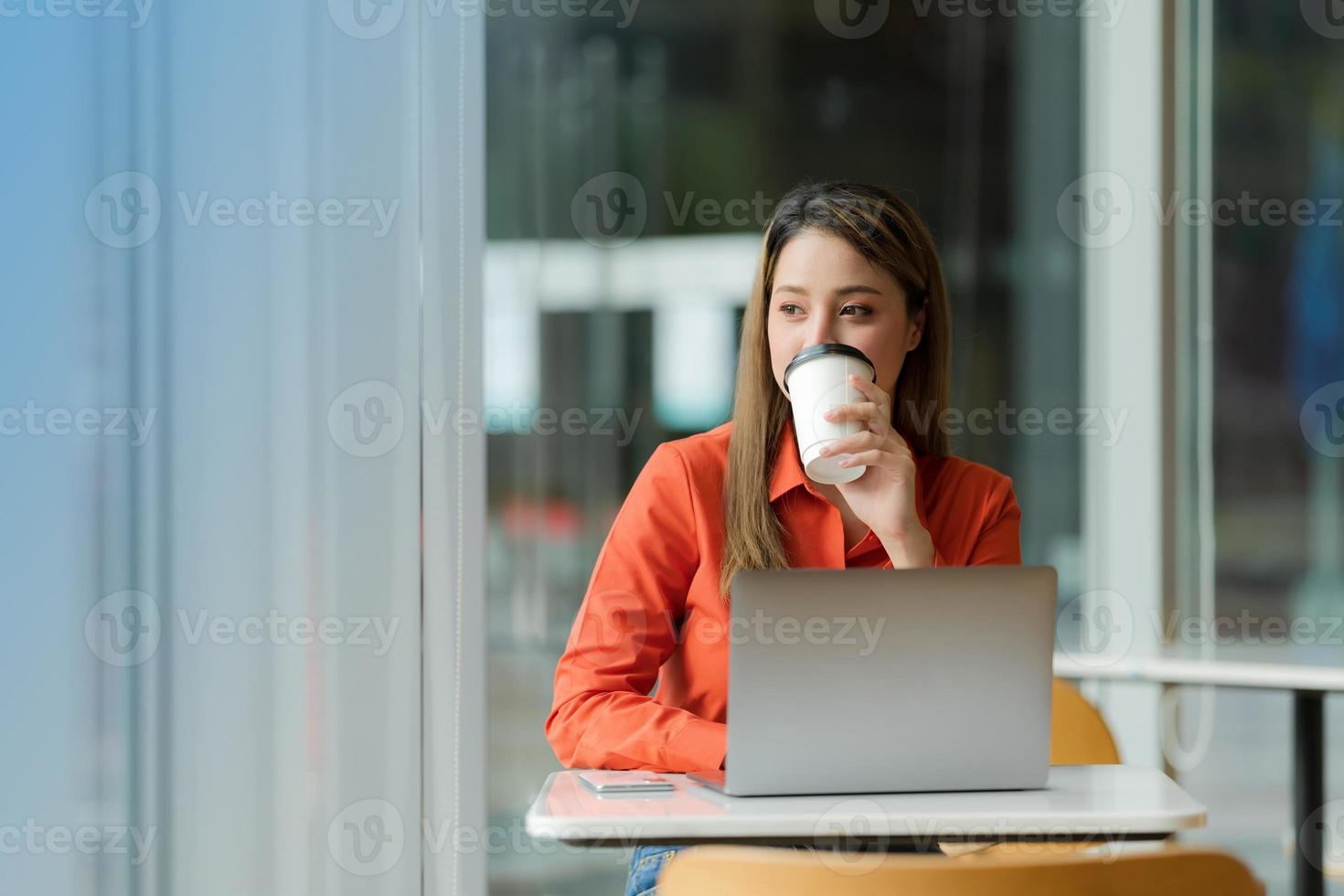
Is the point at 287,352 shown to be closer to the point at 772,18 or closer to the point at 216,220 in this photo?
the point at 216,220

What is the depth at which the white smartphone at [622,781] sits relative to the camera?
45.8 inches

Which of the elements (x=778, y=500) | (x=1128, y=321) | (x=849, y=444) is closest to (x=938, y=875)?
(x=849, y=444)

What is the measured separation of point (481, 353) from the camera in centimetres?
184

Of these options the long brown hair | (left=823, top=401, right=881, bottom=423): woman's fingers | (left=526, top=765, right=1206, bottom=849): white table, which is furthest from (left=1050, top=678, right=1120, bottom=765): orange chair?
(left=823, top=401, right=881, bottom=423): woman's fingers

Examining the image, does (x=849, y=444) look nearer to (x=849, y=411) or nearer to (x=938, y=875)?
(x=849, y=411)

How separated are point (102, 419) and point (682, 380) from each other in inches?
76.8

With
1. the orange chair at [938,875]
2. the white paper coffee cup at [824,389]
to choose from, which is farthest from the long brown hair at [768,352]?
the orange chair at [938,875]

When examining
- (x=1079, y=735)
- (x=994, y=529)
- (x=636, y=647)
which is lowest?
(x=1079, y=735)

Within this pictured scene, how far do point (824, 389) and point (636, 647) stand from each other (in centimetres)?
40

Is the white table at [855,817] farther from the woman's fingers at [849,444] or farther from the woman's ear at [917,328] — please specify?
A: the woman's ear at [917,328]

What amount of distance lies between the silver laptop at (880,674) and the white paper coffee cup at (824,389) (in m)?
0.24

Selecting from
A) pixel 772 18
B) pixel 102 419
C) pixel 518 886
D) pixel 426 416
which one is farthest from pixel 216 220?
pixel 772 18

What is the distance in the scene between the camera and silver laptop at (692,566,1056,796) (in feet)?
3.54

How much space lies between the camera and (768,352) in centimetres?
165
